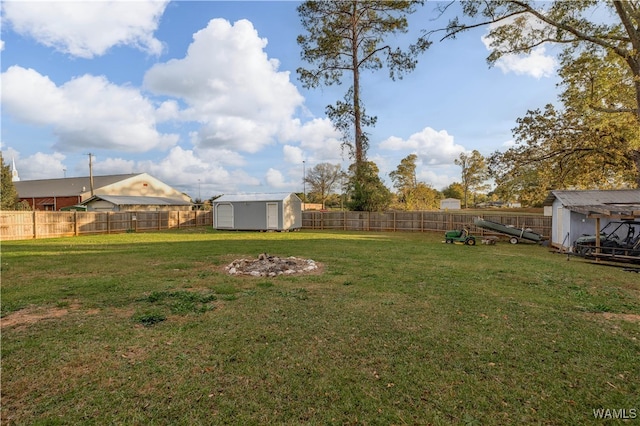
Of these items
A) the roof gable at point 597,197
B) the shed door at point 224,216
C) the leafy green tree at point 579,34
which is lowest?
the shed door at point 224,216

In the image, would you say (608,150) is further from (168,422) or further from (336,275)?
(168,422)

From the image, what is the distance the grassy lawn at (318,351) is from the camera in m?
2.42

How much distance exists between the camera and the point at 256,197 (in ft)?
70.7

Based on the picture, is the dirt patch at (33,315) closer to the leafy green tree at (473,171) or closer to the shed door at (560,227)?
the shed door at (560,227)

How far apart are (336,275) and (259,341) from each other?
381cm

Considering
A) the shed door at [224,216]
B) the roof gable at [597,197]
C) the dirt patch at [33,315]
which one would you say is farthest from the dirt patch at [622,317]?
the shed door at [224,216]

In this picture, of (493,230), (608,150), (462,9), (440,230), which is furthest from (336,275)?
(608,150)

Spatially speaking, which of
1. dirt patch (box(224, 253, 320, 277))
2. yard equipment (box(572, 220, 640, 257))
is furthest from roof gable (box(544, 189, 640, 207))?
dirt patch (box(224, 253, 320, 277))

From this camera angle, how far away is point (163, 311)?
4.65 m

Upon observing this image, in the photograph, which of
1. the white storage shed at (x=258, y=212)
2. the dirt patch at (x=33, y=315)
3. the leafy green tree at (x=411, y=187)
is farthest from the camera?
the leafy green tree at (x=411, y=187)

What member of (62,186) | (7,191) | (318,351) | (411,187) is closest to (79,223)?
(7,191)

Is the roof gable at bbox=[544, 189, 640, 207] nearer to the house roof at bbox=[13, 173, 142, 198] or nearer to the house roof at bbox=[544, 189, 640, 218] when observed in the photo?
the house roof at bbox=[544, 189, 640, 218]

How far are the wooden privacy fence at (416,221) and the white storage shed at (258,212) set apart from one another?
7.32 feet

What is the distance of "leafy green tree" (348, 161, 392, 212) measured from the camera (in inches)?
876
